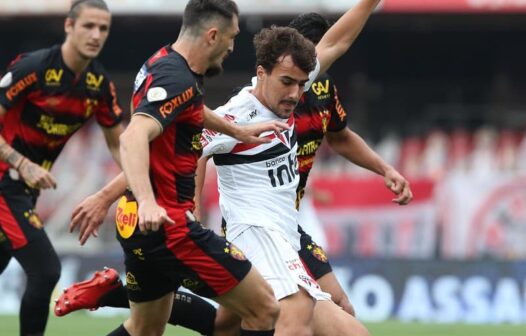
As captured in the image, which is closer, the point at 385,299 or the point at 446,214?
the point at 385,299

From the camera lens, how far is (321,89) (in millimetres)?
8711

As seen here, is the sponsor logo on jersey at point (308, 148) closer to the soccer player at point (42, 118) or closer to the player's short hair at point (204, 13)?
the soccer player at point (42, 118)

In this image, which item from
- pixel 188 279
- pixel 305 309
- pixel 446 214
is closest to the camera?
pixel 188 279

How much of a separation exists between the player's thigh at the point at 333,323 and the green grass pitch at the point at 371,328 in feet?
13.4

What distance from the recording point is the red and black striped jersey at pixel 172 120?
657cm

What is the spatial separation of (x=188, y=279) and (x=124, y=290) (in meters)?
1.39

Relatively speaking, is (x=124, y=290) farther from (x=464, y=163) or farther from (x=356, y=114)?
(x=356, y=114)

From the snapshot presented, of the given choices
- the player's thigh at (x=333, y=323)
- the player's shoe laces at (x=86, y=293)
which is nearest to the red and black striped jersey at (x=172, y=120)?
the player's thigh at (x=333, y=323)

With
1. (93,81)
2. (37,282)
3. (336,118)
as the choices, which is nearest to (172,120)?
(336,118)

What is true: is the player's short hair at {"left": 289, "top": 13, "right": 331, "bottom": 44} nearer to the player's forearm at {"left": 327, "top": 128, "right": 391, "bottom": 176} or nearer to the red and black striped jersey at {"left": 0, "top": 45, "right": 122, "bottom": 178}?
the player's forearm at {"left": 327, "top": 128, "right": 391, "bottom": 176}

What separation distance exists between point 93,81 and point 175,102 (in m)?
3.06

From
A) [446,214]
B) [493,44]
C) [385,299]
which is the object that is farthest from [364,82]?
[385,299]

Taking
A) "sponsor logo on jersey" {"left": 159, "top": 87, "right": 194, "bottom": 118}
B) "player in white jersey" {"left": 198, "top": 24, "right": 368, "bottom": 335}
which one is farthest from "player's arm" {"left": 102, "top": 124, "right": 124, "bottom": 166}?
"sponsor logo on jersey" {"left": 159, "top": 87, "right": 194, "bottom": 118}

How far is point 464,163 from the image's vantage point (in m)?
20.0
